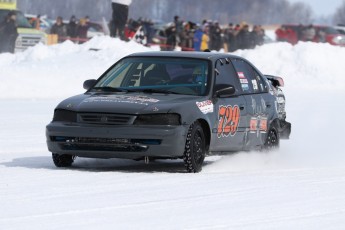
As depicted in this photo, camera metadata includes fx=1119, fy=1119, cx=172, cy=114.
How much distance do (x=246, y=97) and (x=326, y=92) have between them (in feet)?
53.2

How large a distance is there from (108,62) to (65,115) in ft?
59.9

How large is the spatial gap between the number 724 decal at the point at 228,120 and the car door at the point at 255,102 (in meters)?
0.31

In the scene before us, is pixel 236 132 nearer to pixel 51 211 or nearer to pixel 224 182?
pixel 224 182

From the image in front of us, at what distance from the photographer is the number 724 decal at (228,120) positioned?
1146cm

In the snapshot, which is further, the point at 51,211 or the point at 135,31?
the point at 135,31

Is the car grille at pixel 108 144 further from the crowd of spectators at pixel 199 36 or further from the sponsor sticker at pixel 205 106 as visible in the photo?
the crowd of spectators at pixel 199 36

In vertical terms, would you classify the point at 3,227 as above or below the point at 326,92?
above

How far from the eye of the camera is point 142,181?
9.96 meters

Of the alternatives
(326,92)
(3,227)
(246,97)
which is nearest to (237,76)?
(246,97)

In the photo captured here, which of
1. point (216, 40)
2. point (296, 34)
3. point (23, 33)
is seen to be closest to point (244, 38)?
point (216, 40)

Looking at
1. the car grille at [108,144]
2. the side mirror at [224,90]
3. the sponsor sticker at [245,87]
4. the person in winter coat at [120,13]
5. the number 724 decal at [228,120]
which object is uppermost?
the side mirror at [224,90]

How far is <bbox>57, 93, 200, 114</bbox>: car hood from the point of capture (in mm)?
10641

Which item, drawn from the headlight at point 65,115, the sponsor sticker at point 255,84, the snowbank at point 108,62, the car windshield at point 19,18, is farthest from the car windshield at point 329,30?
the headlight at point 65,115

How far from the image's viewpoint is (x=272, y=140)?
13.0 metres
